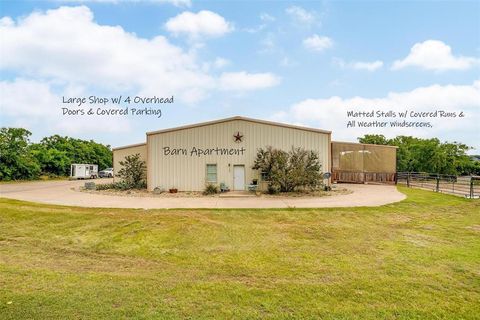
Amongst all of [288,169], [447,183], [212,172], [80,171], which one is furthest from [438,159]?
[80,171]

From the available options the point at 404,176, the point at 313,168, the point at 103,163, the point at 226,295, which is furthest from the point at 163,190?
the point at 103,163

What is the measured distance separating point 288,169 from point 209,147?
16.2 ft

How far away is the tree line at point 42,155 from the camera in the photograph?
98.8 ft

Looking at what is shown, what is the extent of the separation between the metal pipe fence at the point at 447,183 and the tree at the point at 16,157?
35.4 metres

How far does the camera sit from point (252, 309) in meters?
3.81

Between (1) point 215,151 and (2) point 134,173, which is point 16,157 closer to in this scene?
(2) point 134,173

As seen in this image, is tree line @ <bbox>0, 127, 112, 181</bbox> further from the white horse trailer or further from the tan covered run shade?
the tan covered run shade

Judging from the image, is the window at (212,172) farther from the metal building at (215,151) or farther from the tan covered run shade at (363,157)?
the tan covered run shade at (363,157)

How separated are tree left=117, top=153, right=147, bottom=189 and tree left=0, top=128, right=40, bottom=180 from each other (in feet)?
58.0

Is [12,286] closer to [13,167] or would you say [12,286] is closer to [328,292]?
[328,292]

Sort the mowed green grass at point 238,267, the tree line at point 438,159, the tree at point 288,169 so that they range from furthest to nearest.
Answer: the tree line at point 438,159
the tree at point 288,169
the mowed green grass at point 238,267

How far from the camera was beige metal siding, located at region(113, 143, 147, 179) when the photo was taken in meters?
20.9

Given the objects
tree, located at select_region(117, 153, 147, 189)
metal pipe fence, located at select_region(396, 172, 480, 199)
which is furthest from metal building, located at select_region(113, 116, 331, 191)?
metal pipe fence, located at select_region(396, 172, 480, 199)

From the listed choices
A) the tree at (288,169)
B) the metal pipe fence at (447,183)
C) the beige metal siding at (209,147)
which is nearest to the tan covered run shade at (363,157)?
the metal pipe fence at (447,183)
